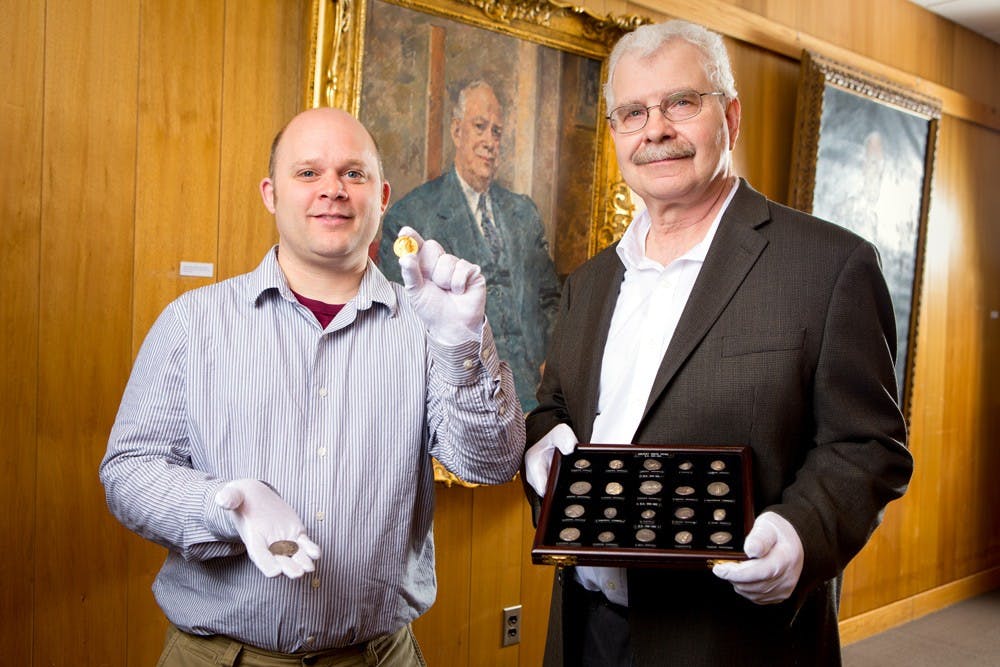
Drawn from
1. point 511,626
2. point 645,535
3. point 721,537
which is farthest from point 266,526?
point 511,626

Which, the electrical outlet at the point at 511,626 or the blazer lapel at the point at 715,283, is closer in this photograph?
the blazer lapel at the point at 715,283

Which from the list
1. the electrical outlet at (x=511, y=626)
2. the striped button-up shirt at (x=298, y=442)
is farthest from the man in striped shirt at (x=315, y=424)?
the electrical outlet at (x=511, y=626)

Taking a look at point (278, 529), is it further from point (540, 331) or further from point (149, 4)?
point (540, 331)

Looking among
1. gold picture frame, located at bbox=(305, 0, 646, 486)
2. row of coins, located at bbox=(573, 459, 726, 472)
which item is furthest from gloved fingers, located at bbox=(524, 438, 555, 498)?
gold picture frame, located at bbox=(305, 0, 646, 486)

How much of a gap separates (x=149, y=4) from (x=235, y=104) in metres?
0.29

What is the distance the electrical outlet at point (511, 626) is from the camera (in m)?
2.99

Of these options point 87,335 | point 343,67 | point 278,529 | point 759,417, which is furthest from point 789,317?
point 87,335

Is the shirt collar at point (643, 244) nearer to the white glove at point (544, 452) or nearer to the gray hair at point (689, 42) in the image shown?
the gray hair at point (689, 42)

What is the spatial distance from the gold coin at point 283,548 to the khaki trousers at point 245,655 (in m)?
0.30

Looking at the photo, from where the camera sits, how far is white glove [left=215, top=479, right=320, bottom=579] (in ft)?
4.24

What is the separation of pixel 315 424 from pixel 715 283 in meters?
0.73

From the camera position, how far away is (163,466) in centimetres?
149

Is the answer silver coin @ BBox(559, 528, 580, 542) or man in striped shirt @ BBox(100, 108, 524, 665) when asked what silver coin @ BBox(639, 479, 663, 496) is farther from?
man in striped shirt @ BBox(100, 108, 524, 665)

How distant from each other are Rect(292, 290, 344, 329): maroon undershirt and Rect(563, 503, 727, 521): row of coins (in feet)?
1.84
